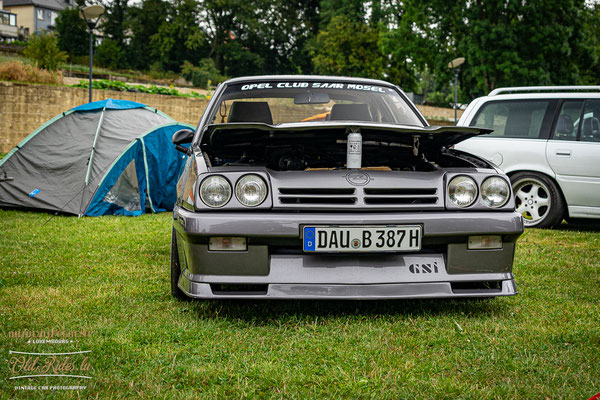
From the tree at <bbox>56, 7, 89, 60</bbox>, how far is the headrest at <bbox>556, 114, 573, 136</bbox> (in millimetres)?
53327

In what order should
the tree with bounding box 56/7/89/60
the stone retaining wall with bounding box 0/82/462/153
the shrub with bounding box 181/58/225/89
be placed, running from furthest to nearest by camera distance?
the tree with bounding box 56/7/89/60, the shrub with bounding box 181/58/225/89, the stone retaining wall with bounding box 0/82/462/153

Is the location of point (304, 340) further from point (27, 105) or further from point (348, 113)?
point (27, 105)

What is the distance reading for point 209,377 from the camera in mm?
2562

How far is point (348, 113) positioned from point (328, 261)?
5.30ft

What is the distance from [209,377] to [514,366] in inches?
53.4

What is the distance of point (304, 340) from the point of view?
9.96ft

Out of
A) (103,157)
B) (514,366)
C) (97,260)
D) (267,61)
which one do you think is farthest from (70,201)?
(267,61)

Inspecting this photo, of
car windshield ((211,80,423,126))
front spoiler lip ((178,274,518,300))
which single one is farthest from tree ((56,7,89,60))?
front spoiler lip ((178,274,518,300))

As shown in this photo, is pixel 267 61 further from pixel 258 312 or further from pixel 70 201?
pixel 258 312

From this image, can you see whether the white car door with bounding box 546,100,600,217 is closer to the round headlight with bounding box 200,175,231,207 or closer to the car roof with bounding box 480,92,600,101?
the car roof with bounding box 480,92,600,101

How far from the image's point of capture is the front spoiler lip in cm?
310

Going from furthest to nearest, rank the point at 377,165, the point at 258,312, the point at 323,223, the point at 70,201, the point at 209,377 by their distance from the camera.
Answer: the point at 70,201 → the point at 377,165 → the point at 258,312 → the point at 323,223 → the point at 209,377

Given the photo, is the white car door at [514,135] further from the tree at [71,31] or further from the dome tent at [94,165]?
the tree at [71,31]

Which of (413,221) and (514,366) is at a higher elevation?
(413,221)
